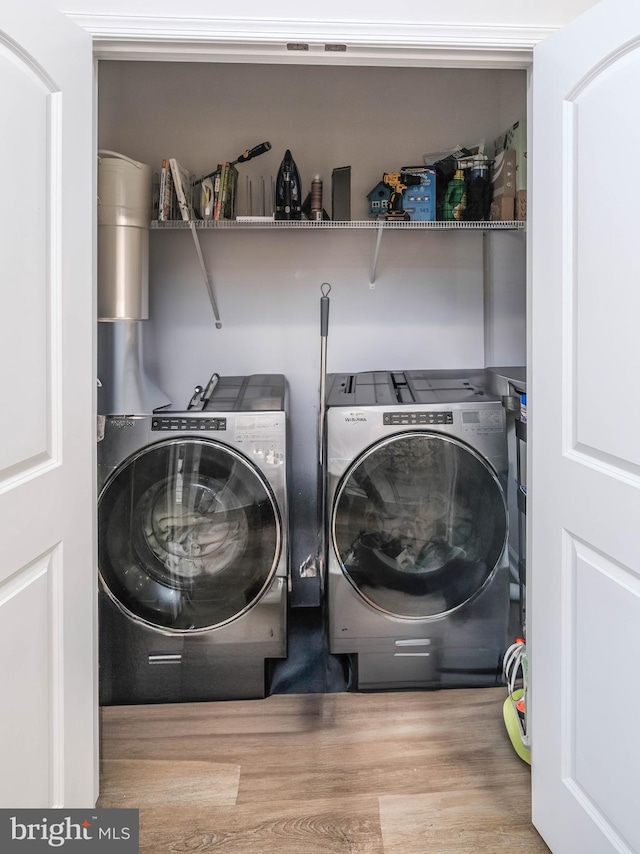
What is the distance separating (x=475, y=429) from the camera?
2.07m

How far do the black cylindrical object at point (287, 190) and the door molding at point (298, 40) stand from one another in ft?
3.24

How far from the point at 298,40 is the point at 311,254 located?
4.41 feet

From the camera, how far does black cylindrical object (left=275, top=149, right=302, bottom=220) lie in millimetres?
2410

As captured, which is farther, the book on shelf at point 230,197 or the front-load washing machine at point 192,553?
the book on shelf at point 230,197

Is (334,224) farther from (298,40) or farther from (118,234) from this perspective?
(298,40)

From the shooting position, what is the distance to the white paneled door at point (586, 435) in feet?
3.59

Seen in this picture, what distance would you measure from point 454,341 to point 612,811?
76.0 inches

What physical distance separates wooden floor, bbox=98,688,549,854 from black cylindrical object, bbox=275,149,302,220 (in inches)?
68.0

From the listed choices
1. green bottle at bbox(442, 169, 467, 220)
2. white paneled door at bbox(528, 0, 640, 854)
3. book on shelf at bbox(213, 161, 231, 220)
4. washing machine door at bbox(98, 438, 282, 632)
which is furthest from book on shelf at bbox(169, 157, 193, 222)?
white paneled door at bbox(528, 0, 640, 854)

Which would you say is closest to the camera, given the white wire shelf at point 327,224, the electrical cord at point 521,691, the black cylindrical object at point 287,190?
the electrical cord at point 521,691

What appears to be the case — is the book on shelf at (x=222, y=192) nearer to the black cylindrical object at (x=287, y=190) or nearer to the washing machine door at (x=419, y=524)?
the black cylindrical object at (x=287, y=190)

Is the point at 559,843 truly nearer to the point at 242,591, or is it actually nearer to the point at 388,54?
the point at 242,591

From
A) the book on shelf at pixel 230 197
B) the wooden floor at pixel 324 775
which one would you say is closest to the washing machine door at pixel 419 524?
the wooden floor at pixel 324 775

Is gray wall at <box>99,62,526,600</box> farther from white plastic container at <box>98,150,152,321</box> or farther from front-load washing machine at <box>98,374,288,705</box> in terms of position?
front-load washing machine at <box>98,374,288,705</box>
